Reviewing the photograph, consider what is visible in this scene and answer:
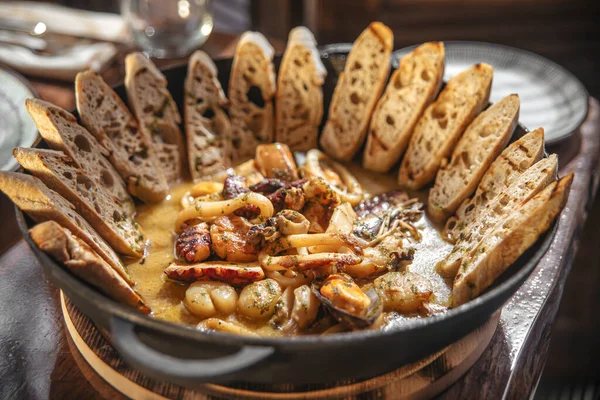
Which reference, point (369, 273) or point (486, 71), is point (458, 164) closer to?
point (486, 71)

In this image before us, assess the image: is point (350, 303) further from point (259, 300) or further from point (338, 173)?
point (338, 173)

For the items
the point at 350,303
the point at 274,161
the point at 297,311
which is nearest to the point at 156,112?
the point at 274,161

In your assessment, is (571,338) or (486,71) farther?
(571,338)

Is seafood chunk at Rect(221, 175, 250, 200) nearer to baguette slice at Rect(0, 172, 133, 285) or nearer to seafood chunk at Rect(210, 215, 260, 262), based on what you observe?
seafood chunk at Rect(210, 215, 260, 262)

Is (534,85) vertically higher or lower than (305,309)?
higher

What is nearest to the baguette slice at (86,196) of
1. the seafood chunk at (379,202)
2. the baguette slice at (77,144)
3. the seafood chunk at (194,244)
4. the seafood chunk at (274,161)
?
the baguette slice at (77,144)

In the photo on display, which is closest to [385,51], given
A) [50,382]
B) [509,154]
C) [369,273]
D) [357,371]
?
[509,154]
